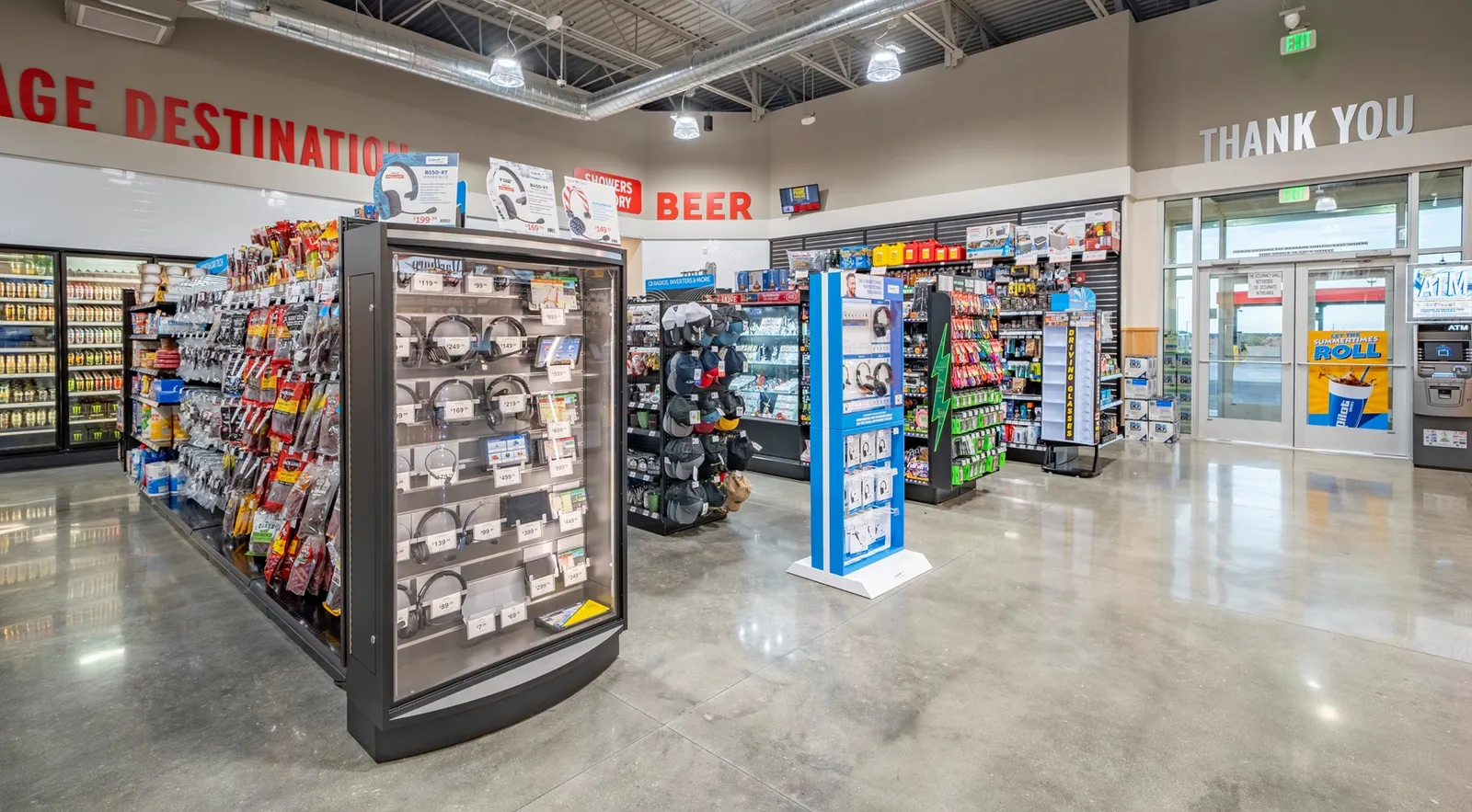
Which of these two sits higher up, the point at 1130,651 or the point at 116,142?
the point at 116,142

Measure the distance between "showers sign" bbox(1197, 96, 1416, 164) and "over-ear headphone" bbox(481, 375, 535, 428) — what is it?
1010 centimetres

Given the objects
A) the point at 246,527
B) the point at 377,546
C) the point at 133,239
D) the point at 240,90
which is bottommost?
the point at 246,527

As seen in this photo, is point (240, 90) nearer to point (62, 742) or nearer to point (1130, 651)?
point (62, 742)

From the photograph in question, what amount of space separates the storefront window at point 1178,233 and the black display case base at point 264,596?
34.9 feet

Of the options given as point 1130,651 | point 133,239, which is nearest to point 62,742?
point 1130,651

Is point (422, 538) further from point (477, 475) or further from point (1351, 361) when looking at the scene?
point (1351, 361)

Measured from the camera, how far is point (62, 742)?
2479 mm

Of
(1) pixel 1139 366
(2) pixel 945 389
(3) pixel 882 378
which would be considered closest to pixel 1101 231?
(1) pixel 1139 366

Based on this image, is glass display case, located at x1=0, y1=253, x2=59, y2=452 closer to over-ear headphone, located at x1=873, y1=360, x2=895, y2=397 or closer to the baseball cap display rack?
over-ear headphone, located at x1=873, y1=360, x2=895, y2=397

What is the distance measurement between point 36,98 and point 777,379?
8.58m

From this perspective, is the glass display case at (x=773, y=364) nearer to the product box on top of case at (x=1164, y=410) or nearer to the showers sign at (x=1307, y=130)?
the product box on top of case at (x=1164, y=410)

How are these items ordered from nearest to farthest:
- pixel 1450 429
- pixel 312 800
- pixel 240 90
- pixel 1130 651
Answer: pixel 312 800, pixel 1130 651, pixel 1450 429, pixel 240 90

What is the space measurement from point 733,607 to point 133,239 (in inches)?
344

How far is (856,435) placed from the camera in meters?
4.12
